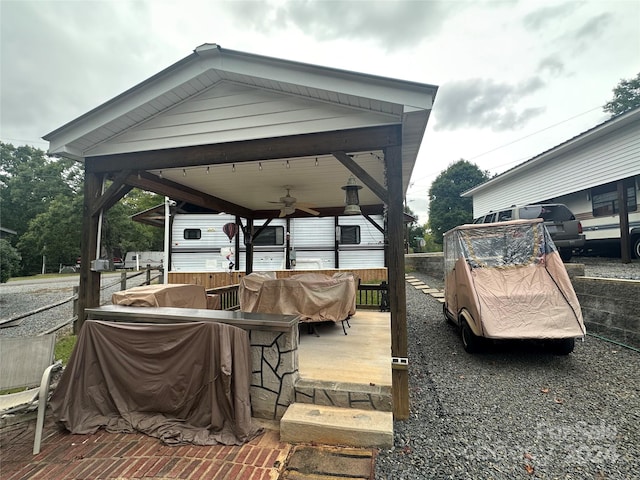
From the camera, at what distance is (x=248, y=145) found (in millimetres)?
3453

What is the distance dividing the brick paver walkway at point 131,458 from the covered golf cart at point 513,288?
3.24 m

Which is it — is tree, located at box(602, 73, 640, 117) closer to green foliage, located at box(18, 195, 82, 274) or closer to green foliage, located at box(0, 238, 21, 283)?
green foliage, located at box(0, 238, 21, 283)

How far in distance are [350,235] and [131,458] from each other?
881 cm

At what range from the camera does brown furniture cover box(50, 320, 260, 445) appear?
2447 mm

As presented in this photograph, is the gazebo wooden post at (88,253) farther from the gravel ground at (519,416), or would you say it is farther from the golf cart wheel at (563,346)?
the golf cart wheel at (563,346)

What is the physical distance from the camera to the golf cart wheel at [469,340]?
4.42 meters

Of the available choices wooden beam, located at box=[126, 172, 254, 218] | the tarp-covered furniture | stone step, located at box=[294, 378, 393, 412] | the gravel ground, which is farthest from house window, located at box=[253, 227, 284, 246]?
stone step, located at box=[294, 378, 393, 412]

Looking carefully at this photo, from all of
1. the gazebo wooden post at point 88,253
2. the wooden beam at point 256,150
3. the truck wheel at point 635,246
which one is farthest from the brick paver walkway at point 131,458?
the truck wheel at point 635,246

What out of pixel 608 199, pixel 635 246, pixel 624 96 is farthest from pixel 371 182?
pixel 624 96

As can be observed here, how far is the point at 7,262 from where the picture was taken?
9.52 metres

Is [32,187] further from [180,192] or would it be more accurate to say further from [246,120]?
[246,120]

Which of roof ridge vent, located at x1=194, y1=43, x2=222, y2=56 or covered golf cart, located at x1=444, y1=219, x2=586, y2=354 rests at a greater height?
roof ridge vent, located at x1=194, y1=43, x2=222, y2=56

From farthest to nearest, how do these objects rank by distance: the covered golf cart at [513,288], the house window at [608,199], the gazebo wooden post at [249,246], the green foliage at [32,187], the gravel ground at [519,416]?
the green foliage at [32,187] < the house window at [608,199] < the gazebo wooden post at [249,246] < the covered golf cart at [513,288] < the gravel ground at [519,416]

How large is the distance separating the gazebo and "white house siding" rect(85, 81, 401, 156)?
1 cm
